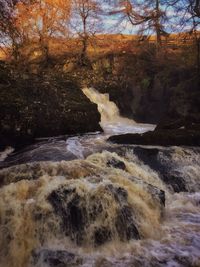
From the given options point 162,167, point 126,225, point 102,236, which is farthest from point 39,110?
point 102,236

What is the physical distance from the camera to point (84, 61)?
2094 cm

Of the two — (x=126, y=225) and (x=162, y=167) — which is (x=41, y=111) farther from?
(x=126, y=225)

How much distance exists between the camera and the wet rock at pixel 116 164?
939 centimetres

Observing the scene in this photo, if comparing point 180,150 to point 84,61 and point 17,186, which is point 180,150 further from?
point 84,61

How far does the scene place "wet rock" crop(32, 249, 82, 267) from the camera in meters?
6.10

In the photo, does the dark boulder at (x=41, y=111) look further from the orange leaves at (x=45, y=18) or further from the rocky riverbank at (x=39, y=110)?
the orange leaves at (x=45, y=18)

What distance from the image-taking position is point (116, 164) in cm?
945

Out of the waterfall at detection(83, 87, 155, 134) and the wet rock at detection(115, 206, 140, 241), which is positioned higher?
the waterfall at detection(83, 87, 155, 134)

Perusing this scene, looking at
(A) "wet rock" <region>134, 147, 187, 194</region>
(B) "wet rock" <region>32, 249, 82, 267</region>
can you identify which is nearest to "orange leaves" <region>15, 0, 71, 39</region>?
(A) "wet rock" <region>134, 147, 187, 194</region>

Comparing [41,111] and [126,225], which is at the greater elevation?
[41,111]

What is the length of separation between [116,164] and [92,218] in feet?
8.06

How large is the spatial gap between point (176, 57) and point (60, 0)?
679 cm

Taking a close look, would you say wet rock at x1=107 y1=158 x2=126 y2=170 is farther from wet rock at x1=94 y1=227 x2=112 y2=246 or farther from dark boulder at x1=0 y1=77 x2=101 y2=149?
dark boulder at x1=0 y1=77 x2=101 y2=149

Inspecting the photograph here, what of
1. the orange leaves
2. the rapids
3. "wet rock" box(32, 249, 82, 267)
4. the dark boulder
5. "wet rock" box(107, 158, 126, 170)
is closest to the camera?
"wet rock" box(32, 249, 82, 267)
